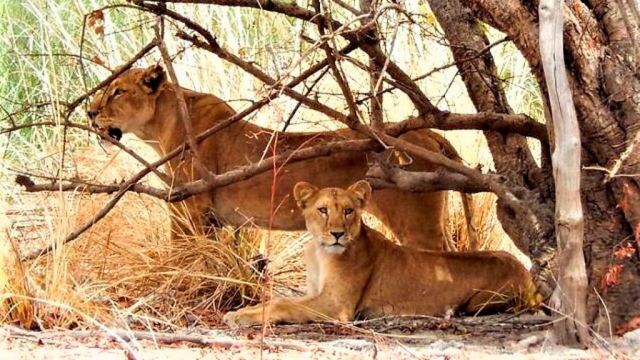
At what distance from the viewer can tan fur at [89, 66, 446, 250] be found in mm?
6016

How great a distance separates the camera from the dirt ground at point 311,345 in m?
3.94

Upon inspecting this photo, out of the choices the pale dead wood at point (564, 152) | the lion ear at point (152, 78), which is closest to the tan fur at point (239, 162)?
the lion ear at point (152, 78)

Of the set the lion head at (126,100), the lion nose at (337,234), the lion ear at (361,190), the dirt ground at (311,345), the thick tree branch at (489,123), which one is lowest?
the dirt ground at (311,345)

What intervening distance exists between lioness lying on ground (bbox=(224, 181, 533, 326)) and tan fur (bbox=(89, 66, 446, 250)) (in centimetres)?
44

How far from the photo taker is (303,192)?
17.9 feet

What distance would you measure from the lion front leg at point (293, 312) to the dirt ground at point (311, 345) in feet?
0.45

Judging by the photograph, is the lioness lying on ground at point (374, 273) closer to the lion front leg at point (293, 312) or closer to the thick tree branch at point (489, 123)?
the lion front leg at point (293, 312)

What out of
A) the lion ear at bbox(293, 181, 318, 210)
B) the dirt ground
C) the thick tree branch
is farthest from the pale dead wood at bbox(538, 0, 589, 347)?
the lion ear at bbox(293, 181, 318, 210)

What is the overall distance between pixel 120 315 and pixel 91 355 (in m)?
0.71

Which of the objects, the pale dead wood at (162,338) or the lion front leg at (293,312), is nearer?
the pale dead wood at (162,338)

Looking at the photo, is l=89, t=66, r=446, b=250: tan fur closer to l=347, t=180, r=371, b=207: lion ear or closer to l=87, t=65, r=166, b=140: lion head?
l=87, t=65, r=166, b=140: lion head

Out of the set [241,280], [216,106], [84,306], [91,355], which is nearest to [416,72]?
[216,106]

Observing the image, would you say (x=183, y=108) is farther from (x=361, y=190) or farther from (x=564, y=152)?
(x=564, y=152)

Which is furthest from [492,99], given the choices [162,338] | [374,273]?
[162,338]
